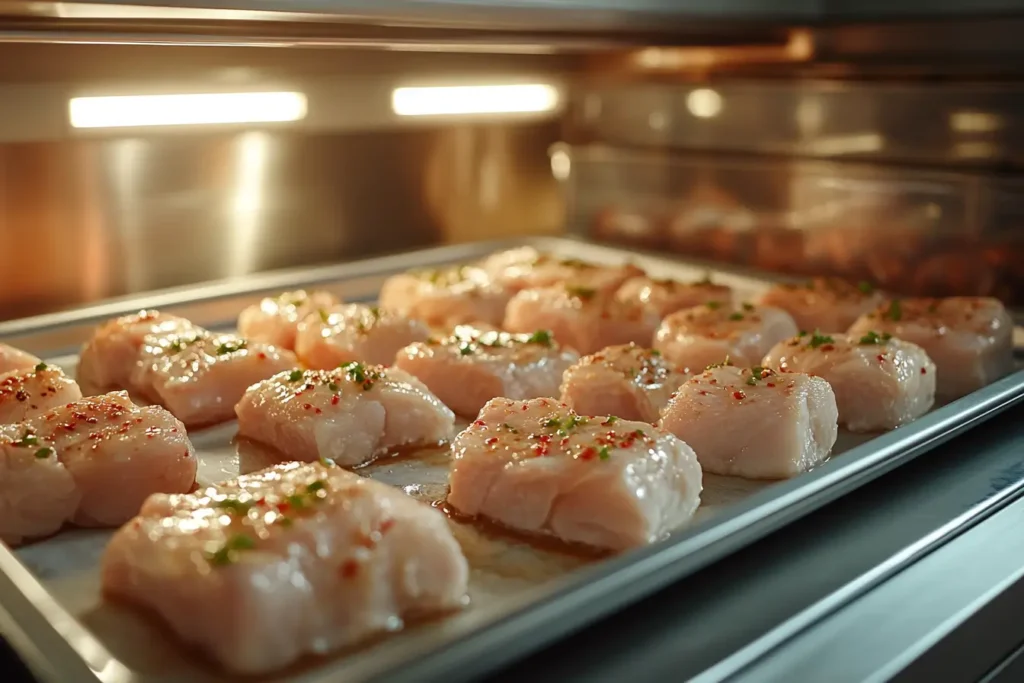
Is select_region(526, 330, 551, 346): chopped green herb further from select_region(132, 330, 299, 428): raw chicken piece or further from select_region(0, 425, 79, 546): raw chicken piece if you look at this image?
select_region(0, 425, 79, 546): raw chicken piece

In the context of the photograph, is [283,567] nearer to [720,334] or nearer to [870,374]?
[870,374]

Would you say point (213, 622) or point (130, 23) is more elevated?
point (130, 23)

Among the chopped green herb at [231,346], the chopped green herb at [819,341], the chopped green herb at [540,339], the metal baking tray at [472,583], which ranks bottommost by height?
the metal baking tray at [472,583]

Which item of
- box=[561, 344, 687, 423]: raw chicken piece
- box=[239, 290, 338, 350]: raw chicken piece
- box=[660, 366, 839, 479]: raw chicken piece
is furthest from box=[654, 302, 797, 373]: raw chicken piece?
box=[239, 290, 338, 350]: raw chicken piece

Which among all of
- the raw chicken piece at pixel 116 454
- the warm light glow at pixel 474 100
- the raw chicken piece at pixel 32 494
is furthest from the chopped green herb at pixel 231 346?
the warm light glow at pixel 474 100

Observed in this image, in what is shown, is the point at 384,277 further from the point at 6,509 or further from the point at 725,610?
the point at 725,610

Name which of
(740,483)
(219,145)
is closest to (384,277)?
(219,145)

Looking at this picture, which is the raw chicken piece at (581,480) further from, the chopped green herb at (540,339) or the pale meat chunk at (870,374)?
the chopped green herb at (540,339)
